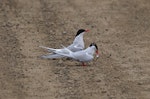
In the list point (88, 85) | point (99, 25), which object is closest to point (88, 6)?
point (99, 25)

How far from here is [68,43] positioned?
1507cm

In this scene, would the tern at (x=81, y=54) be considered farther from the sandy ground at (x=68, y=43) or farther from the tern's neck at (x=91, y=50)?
the sandy ground at (x=68, y=43)

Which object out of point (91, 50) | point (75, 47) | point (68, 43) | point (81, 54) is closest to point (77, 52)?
point (81, 54)

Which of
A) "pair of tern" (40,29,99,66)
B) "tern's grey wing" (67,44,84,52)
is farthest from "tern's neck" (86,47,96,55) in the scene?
"tern's grey wing" (67,44,84,52)

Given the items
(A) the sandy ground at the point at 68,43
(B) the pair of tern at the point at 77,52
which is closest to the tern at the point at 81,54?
(B) the pair of tern at the point at 77,52

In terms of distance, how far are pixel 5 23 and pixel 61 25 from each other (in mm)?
1407

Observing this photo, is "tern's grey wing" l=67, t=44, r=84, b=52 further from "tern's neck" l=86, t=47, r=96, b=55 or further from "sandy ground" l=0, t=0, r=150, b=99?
"tern's neck" l=86, t=47, r=96, b=55

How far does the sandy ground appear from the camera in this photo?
11.8 m

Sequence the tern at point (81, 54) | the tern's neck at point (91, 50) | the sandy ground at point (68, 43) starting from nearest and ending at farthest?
the sandy ground at point (68, 43) < the tern at point (81, 54) < the tern's neck at point (91, 50)

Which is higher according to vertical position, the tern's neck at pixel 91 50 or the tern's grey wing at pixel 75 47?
the tern's neck at pixel 91 50

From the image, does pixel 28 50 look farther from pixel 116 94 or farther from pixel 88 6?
pixel 88 6

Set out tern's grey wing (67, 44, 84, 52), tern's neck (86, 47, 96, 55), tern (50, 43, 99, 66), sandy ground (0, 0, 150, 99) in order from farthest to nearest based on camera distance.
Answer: tern's grey wing (67, 44, 84, 52), tern's neck (86, 47, 96, 55), tern (50, 43, 99, 66), sandy ground (0, 0, 150, 99)

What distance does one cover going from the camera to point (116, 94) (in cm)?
1157

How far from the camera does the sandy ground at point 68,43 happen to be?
1180 centimetres
